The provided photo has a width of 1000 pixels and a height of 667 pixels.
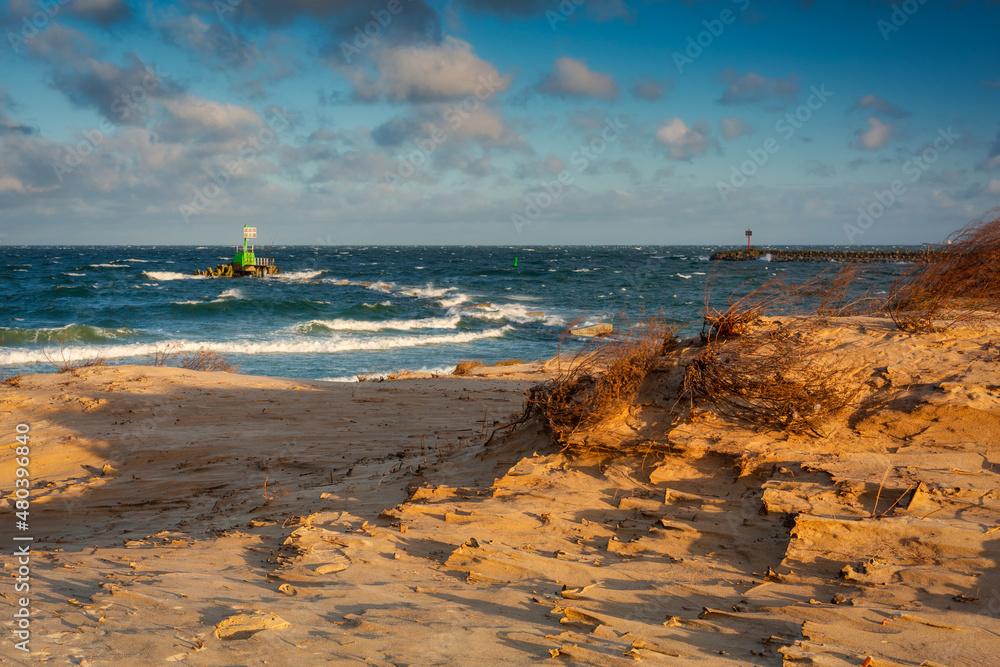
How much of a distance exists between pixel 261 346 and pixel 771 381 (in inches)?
760

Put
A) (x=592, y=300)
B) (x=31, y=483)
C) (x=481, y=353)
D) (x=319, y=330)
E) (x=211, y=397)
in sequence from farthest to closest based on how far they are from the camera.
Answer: (x=592, y=300) < (x=319, y=330) < (x=481, y=353) < (x=211, y=397) < (x=31, y=483)

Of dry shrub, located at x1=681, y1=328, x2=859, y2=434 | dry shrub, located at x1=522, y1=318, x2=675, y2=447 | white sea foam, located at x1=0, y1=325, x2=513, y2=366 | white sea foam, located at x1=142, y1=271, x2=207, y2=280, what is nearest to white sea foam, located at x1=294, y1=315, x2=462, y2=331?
white sea foam, located at x1=0, y1=325, x2=513, y2=366

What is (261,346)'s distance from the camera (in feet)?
69.9

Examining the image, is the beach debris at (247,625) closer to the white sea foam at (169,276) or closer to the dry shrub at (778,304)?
the dry shrub at (778,304)

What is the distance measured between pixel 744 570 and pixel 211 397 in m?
8.69

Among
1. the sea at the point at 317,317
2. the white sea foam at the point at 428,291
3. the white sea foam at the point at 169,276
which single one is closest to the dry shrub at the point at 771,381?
the sea at the point at 317,317

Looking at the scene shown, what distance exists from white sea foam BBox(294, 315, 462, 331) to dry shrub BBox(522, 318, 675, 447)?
69.1 feet

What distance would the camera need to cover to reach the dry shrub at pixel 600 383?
212 inches

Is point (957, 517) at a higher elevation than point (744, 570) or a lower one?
higher

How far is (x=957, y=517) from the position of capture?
3.85m

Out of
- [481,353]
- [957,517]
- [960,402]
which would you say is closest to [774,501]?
[957,517]

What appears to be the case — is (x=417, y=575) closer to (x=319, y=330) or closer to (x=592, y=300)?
(x=319, y=330)

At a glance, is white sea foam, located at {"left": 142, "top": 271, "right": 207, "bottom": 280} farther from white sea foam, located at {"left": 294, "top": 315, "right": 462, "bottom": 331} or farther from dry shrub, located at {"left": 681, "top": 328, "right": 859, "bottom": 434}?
dry shrub, located at {"left": 681, "top": 328, "right": 859, "bottom": 434}

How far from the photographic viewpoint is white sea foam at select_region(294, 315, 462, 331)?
25.9 m
